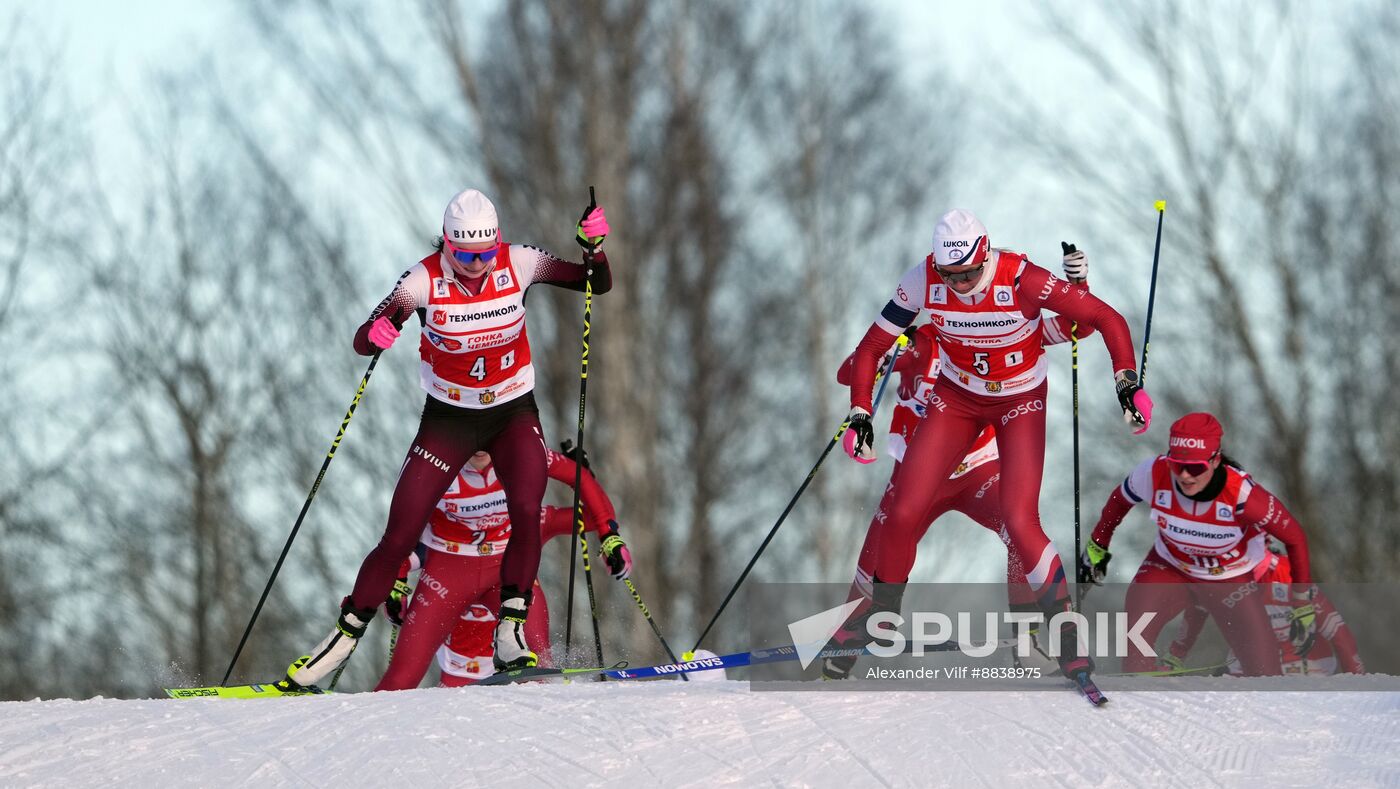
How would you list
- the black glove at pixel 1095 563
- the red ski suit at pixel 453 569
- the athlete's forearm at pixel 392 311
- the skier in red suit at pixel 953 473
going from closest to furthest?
the athlete's forearm at pixel 392 311 < the skier in red suit at pixel 953 473 < the black glove at pixel 1095 563 < the red ski suit at pixel 453 569

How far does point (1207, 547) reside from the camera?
975cm

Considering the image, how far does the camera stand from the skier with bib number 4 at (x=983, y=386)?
766cm

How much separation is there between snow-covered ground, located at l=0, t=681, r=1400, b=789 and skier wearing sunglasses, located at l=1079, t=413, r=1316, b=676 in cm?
176

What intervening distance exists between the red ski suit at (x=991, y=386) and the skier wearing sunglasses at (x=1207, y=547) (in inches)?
64.9

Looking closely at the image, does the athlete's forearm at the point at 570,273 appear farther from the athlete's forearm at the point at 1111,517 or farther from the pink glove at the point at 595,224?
the athlete's forearm at the point at 1111,517

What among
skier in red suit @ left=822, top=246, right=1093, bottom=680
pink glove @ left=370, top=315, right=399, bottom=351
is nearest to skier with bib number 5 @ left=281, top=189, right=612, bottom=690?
pink glove @ left=370, top=315, right=399, bottom=351

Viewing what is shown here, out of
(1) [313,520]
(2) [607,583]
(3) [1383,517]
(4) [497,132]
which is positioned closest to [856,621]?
(2) [607,583]

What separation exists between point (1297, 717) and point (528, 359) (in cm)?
349

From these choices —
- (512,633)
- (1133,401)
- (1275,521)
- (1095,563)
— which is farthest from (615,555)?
(1275,521)

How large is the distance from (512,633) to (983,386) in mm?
2300

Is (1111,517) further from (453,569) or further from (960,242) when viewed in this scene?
(453,569)

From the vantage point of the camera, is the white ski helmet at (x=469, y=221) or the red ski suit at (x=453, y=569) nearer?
the white ski helmet at (x=469, y=221)

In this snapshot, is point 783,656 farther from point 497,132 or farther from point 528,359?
point 497,132

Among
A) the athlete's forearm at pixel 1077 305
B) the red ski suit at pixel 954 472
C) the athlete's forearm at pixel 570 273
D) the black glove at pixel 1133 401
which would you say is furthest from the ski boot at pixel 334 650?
the black glove at pixel 1133 401
